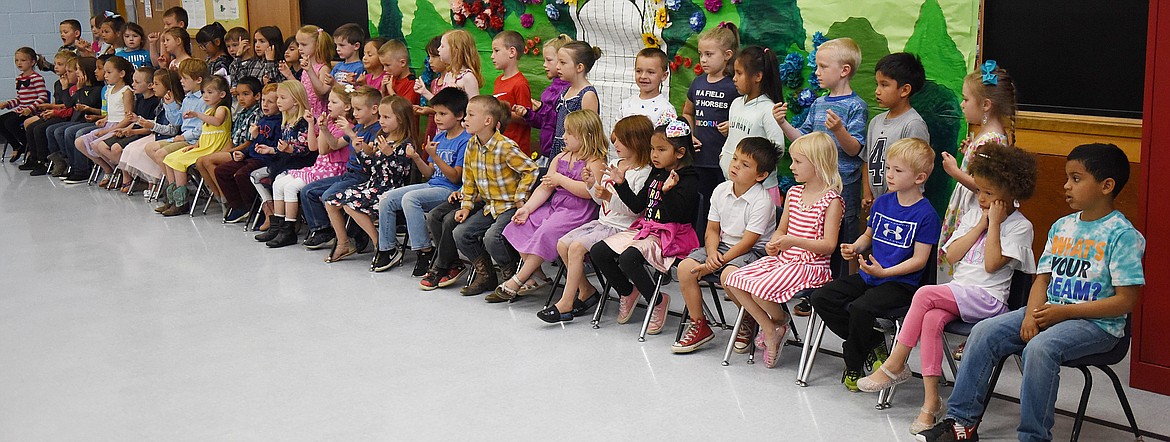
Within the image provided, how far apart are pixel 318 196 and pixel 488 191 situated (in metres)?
1.40

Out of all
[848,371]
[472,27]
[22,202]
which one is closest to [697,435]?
[848,371]

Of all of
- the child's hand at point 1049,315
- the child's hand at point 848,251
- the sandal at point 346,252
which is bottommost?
the sandal at point 346,252

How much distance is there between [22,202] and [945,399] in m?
6.96

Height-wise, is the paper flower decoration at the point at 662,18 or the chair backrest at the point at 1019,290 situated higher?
the paper flower decoration at the point at 662,18

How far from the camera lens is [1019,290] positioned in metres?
3.35

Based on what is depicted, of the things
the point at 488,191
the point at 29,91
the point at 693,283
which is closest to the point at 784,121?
the point at 693,283

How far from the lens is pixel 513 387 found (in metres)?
3.81

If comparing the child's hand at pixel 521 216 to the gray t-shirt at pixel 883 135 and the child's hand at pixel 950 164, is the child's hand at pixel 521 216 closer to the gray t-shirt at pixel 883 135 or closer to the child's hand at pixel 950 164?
the gray t-shirt at pixel 883 135

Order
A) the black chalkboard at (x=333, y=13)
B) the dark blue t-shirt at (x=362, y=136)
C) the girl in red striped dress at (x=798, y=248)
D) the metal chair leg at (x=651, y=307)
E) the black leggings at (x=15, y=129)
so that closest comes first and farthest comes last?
the girl in red striped dress at (x=798, y=248) → the metal chair leg at (x=651, y=307) → the dark blue t-shirt at (x=362, y=136) → the black chalkboard at (x=333, y=13) → the black leggings at (x=15, y=129)

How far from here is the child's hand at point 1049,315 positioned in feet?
10.0

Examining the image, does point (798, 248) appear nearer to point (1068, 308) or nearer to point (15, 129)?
point (1068, 308)

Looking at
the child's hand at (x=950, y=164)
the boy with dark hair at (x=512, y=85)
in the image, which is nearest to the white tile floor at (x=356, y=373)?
the child's hand at (x=950, y=164)

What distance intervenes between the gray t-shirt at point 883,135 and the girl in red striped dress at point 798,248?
461 mm

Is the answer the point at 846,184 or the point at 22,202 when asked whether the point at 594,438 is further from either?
the point at 22,202
